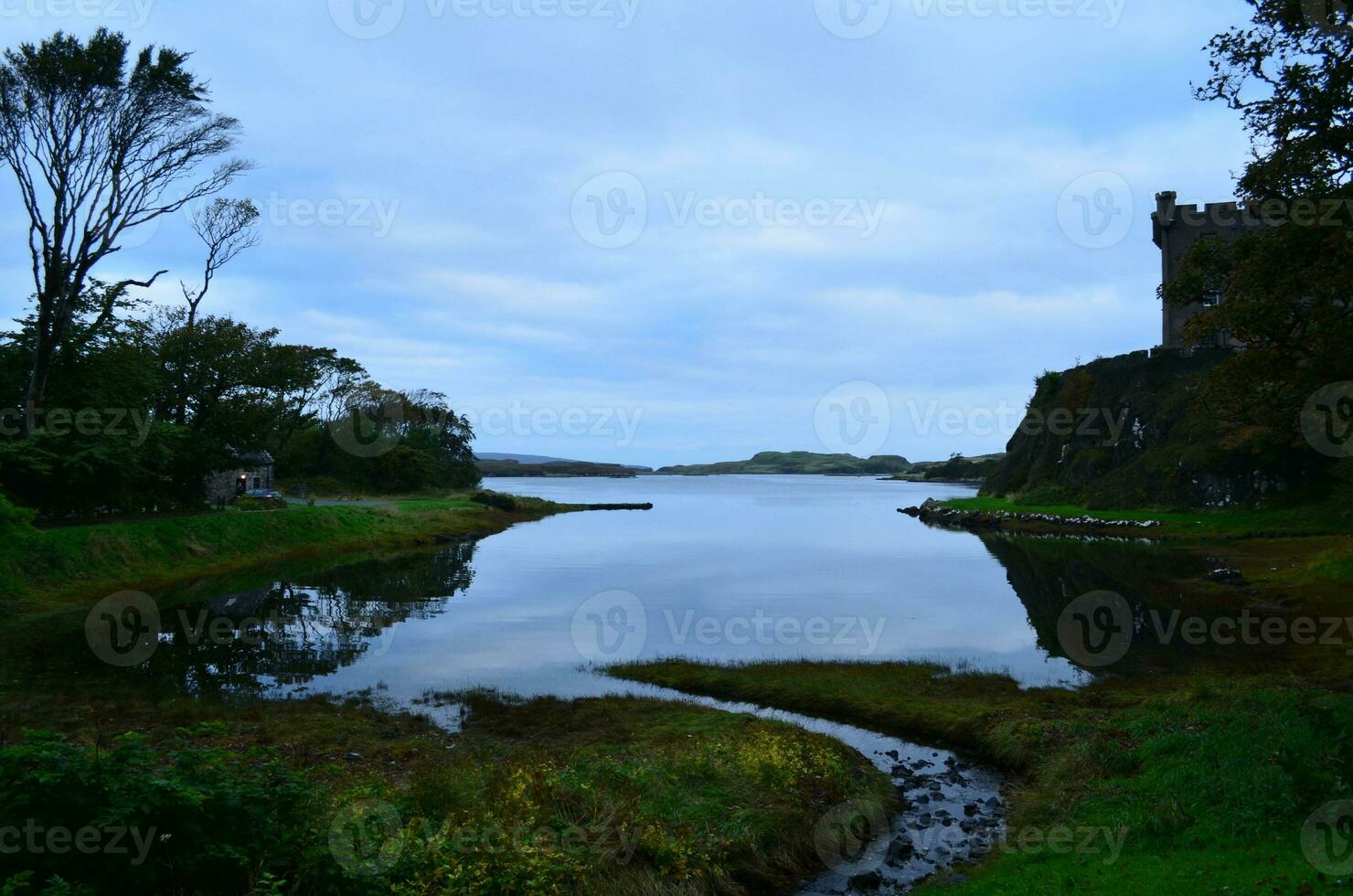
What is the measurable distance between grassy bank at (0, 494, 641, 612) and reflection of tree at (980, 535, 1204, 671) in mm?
35630

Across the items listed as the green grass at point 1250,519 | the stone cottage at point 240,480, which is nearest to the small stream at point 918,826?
the green grass at point 1250,519

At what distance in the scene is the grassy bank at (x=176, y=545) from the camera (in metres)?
30.2

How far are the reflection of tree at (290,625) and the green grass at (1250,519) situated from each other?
152 ft

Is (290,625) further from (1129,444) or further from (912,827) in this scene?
(1129,444)

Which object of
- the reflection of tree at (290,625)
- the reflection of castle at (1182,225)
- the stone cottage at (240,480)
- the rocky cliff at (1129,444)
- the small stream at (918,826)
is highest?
the reflection of castle at (1182,225)

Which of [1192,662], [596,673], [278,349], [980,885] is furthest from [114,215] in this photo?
[1192,662]

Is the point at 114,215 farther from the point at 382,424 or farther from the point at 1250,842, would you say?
the point at 382,424

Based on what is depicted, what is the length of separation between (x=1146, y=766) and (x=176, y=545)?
41.2 metres

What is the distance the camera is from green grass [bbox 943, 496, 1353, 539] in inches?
1836

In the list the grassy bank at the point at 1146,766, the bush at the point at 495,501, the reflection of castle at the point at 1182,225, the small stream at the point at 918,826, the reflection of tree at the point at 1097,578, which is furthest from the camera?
the bush at the point at 495,501

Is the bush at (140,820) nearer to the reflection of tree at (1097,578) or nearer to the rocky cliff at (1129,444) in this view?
the reflection of tree at (1097,578)

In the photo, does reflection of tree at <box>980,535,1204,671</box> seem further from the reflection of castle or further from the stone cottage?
the stone cottage

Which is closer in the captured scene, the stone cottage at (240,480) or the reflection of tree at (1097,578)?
the reflection of tree at (1097,578)

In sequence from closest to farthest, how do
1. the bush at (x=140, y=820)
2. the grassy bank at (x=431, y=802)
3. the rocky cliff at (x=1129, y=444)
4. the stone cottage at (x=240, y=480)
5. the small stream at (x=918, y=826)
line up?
the bush at (x=140, y=820), the grassy bank at (x=431, y=802), the small stream at (x=918, y=826), the stone cottage at (x=240, y=480), the rocky cliff at (x=1129, y=444)
